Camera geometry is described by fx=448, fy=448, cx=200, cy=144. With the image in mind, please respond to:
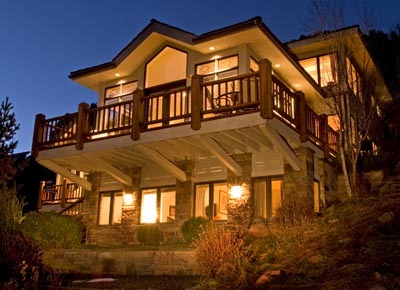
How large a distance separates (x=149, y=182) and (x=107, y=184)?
1.90 meters

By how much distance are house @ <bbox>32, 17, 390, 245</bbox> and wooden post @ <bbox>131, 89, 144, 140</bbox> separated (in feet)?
0.10

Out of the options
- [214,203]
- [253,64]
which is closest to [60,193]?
[214,203]

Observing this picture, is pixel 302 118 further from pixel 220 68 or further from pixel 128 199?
pixel 128 199

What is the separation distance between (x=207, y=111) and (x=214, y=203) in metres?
3.60

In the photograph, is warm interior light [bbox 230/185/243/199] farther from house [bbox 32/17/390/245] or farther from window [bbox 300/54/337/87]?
window [bbox 300/54/337/87]

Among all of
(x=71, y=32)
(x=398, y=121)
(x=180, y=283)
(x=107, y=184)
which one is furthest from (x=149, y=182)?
(x=71, y=32)

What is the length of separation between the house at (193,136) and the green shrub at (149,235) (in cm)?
40

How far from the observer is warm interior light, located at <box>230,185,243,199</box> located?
42.9 feet

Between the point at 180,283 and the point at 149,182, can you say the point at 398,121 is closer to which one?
the point at 149,182

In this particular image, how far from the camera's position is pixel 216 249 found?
29.1 feet

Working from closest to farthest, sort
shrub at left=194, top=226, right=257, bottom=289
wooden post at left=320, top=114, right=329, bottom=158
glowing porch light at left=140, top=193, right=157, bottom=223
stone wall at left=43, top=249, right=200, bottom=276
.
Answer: shrub at left=194, top=226, right=257, bottom=289, stone wall at left=43, top=249, right=200, bottom=276, wooden post at left=320, top=114, right=329, bottom=158, glowing porch light at left=140, top=193, right=157, bottom=223

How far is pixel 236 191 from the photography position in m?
13.1

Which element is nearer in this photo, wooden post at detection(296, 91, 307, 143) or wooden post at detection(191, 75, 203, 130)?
wooden post at detection(191, 75, 203, 130)

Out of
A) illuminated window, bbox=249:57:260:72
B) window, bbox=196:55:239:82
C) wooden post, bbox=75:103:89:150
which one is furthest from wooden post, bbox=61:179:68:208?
illuminated window, bbox=249:57:260:72
